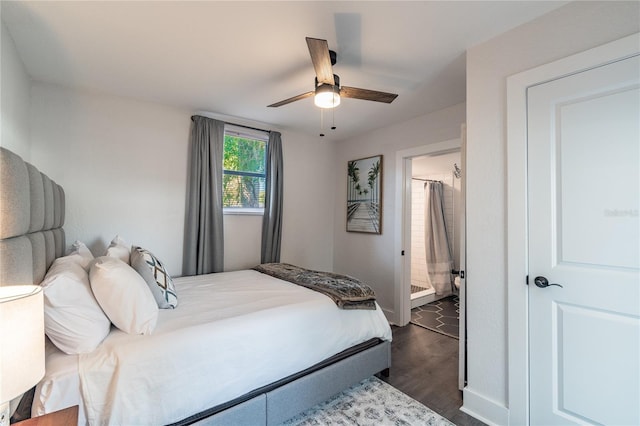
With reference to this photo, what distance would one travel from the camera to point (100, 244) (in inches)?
107

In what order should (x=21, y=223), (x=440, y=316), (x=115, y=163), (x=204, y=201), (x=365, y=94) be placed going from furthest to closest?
1. (x=440, y=316)
2. (x=204, y=201)
3. (x=115, y=163)
4. (x=365, y=94)
5. (x=21, y=223)

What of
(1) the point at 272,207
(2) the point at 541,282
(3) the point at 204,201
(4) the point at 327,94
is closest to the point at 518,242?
(2) the point at 541,282

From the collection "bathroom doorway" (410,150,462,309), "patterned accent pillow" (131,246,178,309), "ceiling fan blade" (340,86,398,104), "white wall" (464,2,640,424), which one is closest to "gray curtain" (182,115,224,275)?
"patterned accent pillow" (131,246,178,309)

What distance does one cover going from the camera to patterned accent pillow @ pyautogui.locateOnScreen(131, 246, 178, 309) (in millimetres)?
1857

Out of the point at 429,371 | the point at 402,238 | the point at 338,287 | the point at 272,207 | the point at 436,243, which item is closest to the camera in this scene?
the point at 338,287

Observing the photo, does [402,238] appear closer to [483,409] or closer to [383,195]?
[383,195]

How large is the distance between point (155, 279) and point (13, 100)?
159 centimetres

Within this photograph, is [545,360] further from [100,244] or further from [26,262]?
[100,244]

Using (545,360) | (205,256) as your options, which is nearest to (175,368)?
(205,256)

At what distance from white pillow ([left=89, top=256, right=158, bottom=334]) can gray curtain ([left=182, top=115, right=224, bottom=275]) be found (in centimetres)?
159

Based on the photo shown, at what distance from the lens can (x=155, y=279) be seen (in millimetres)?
1890

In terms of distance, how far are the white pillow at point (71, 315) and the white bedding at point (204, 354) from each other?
6 cm

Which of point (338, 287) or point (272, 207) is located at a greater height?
point (272, 207)

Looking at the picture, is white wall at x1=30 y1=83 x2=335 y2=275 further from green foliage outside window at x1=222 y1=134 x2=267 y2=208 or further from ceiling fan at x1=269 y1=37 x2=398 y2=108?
ceiling fan at x1=269 y1=37 x2=398 y2=108
